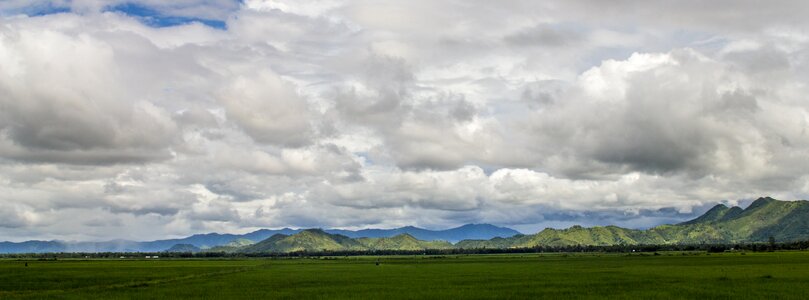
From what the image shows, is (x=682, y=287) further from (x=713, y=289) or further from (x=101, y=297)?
(x=101, y=297)

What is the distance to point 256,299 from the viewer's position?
57.5 meters

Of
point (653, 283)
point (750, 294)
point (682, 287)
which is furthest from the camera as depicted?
point (653, 283)

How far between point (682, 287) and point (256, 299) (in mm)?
38491

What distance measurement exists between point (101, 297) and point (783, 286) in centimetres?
6133

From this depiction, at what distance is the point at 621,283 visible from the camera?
71750mm

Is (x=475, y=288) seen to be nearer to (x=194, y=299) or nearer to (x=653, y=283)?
(x=653, y=283)

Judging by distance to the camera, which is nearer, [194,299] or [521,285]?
[194,299]

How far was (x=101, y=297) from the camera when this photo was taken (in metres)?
59.8

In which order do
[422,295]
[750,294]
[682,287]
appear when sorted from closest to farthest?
1. [750,294]
2. [422,295]
3. [682,287]

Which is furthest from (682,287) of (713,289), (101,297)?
(101,297)

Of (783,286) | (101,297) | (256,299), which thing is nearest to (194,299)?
(256,299)

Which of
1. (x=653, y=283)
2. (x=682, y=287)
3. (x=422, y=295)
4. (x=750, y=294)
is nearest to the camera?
(x=750, y=294)

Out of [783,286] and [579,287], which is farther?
[579,287]

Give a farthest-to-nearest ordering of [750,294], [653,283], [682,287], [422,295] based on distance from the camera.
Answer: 1. [653,283]
2. [682,287]
3. [422,295]
4. [750,294]
